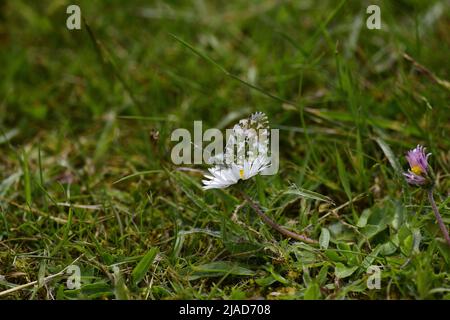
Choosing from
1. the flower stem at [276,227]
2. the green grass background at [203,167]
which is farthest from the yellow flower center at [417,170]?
the flower stem at [276,227]

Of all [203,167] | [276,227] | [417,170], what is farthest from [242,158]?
[417,170]

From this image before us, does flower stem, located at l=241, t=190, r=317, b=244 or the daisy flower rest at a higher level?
the daisy flower

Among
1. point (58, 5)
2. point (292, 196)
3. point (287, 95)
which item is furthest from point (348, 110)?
point (58, 5)

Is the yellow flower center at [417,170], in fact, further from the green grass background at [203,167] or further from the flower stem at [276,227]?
the flower stem at [276,227]

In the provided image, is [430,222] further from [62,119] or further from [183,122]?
[62,119]

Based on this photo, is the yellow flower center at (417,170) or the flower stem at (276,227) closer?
the yellow flower center at (417,170)

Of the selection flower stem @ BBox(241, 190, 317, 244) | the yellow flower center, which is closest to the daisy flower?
flower stem @ BBox(241, 190, 317, 244)

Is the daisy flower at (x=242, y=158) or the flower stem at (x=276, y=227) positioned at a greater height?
the daisy flower at (x=242, y=158)

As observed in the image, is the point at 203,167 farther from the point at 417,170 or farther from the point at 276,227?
the point at 417,170

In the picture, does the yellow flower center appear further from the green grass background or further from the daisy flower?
the daisy flower
